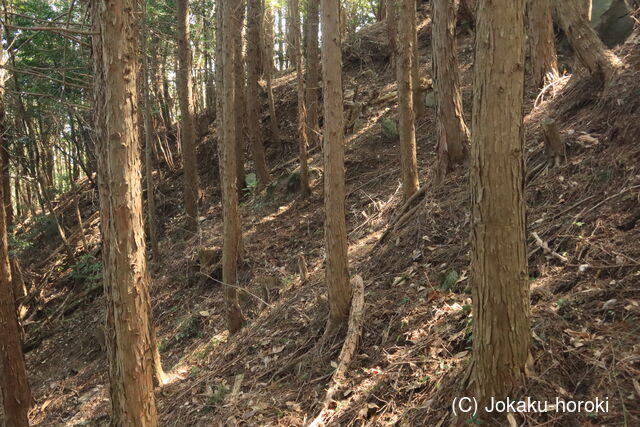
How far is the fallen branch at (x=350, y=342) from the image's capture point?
17.5 ft

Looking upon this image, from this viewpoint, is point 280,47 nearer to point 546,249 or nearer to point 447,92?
point 447,92

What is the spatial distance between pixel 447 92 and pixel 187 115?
327 inches

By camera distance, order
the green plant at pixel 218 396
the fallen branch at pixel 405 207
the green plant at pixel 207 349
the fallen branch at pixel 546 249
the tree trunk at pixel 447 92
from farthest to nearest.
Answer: the green plant at pixel 207 349
the fallen branch at pixel 405 207
the tree trunk at pixel 447 92
the green plant at pixel 218 396
the fallen branch at pixel 546 249

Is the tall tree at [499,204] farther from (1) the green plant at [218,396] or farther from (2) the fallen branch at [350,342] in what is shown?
(1) the green plant at [218,396]

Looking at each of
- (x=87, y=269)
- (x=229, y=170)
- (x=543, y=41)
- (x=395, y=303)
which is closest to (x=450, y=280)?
(x=395, y=303)

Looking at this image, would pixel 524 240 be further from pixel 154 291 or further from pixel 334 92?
pixel 154 291

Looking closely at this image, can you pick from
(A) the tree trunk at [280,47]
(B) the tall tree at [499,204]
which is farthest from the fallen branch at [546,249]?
(A) the tree trunk at [280,47]

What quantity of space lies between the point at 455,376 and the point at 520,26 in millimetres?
2773

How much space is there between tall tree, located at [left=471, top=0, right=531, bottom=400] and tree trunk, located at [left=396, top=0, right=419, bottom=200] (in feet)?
17.9

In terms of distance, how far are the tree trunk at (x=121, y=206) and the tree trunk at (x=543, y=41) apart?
722cm

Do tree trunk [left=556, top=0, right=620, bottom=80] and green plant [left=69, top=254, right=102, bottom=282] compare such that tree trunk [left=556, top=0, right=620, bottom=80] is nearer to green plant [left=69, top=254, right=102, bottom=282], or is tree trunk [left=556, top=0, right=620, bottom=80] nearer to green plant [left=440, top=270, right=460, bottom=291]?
green plant [left=440, top=270, right=460, bottom=291]

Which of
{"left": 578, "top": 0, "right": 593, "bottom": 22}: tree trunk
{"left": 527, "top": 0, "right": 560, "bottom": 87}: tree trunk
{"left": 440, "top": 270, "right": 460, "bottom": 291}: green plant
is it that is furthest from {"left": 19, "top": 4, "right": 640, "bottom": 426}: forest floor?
{"left": 578, "top": 0, "right": 593, "bottom": 22}: tree trunk

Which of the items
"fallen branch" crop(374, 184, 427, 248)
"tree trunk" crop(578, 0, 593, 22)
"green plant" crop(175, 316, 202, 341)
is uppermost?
"tree trunk" crop(578, 0, 593, 22)

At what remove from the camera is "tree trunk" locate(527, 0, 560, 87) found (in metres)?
9.10
